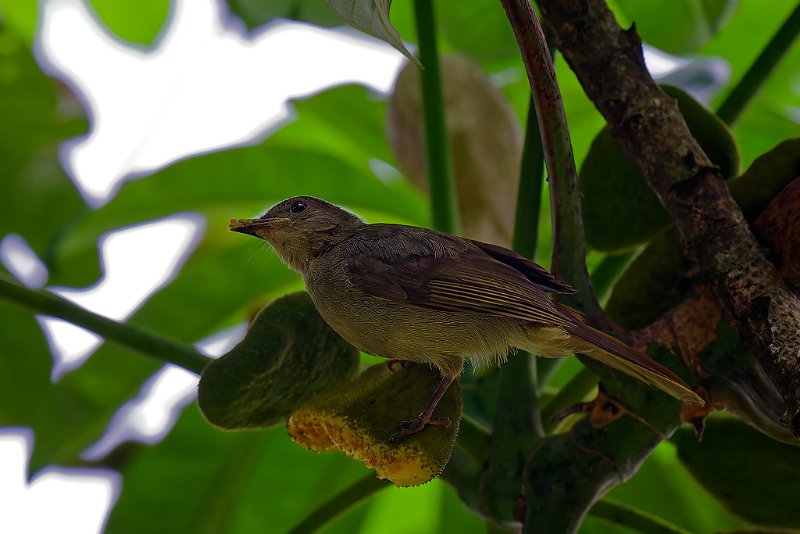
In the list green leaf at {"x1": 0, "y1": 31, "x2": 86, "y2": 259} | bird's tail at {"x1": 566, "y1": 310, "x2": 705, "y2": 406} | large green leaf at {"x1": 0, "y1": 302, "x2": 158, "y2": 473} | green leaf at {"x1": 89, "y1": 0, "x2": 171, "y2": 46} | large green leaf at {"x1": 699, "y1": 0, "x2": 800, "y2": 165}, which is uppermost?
bird's tail at {"x1": 566, "y1": 310, "x2": 705, "y2": 406}

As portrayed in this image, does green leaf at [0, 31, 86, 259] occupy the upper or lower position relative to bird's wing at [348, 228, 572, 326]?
lower

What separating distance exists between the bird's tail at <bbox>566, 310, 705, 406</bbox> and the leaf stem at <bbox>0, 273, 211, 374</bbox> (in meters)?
0.53

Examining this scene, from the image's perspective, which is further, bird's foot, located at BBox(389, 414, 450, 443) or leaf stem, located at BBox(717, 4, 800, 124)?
leaf stem, located at BBox(717, 4, 800, 124)

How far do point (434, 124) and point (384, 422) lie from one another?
659 millimetres

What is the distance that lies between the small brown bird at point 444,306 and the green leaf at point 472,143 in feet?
2.64

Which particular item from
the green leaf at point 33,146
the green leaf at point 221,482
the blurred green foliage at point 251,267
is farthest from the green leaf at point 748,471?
the green leaf at point 33,146

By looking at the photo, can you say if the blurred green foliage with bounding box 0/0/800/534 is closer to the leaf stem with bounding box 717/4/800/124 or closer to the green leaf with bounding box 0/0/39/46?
the green leaf with bounding box 0/0/39/46

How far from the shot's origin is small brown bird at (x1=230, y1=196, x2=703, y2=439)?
1.23 meters

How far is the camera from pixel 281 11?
6.56ft

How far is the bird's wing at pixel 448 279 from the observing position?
50.4 inches

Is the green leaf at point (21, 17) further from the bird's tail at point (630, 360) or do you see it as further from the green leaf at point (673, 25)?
the bird's tail at point (630, 360)

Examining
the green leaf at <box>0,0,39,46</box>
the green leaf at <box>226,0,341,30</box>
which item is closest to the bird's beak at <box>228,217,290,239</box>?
the green leaf at <box>226,0,341,30</box>

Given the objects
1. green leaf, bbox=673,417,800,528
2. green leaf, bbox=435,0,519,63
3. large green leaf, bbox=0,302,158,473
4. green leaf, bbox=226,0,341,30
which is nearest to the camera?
green leaf, bbox=673,417,800,528

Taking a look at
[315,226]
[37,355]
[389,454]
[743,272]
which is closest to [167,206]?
[37,355]
